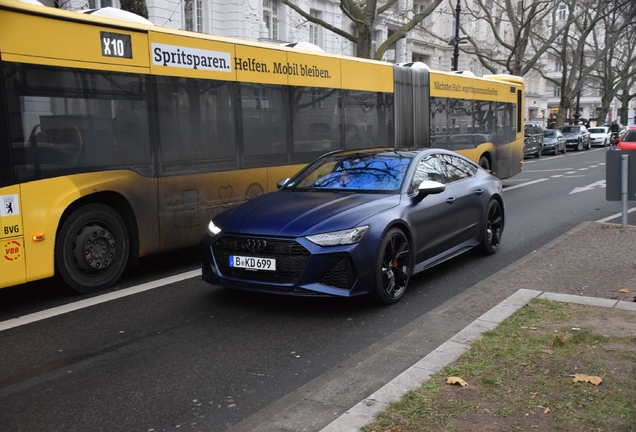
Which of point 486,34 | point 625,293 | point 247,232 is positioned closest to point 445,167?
point 625,293

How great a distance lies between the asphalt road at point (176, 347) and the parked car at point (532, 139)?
2745cm

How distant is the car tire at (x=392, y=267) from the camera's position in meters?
6.36

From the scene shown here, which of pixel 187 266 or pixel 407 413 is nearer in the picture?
pixel 407 413

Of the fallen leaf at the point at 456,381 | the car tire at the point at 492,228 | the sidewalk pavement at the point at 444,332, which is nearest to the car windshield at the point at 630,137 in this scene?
the sidewalk pavement at the point at 444,332

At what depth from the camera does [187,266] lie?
28.7 feet

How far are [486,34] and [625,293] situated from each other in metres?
61.6

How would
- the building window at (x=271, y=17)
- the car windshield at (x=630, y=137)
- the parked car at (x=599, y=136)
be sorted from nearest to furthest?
the car windshield at (x=630, y=137) → the building window at (x=271, y=17) → the parked car at (x=599, y=136)

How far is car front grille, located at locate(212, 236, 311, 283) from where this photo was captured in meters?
6.00

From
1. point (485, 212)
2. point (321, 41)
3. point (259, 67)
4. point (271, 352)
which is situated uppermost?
point (321, 41)

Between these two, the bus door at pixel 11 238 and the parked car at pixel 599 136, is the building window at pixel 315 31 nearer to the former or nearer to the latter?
the parked car at pixel 599 136

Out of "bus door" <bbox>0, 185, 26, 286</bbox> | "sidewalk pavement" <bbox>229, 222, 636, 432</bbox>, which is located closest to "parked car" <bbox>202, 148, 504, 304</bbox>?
"sidewalk pavement" <bbox>229, 222, 636, 432</bbox>

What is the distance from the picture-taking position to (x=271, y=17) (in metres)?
31.7

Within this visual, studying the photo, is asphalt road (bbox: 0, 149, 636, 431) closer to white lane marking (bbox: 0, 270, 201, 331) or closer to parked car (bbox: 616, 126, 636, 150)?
white lane marking (bbox: 0, 270, 201, 331)

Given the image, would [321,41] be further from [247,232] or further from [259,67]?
[247,232]
